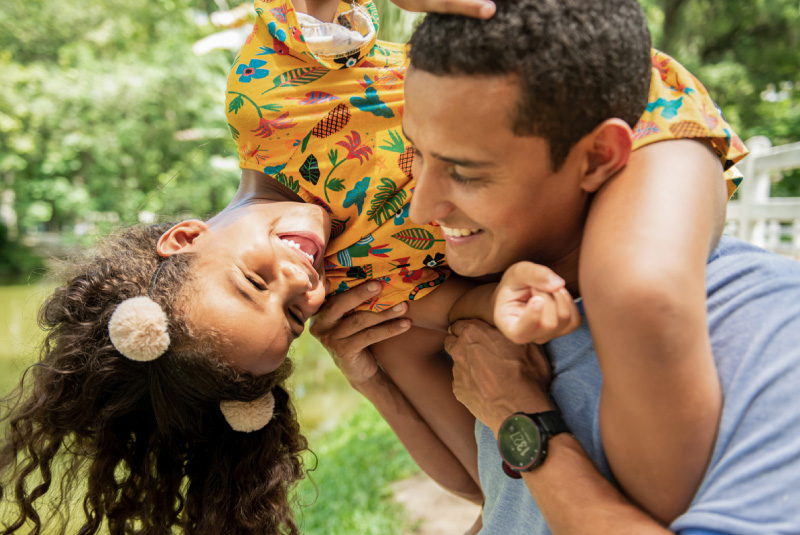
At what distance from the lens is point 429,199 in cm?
160

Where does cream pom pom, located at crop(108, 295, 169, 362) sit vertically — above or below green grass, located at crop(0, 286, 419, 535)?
above

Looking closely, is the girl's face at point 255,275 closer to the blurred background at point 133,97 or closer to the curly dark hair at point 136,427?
the curly dark hair at point 136,427

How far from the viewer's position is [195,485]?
243 centimetres

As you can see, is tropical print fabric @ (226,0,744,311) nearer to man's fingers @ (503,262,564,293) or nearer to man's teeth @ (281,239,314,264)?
man's teeth @ (281,239,314,264)

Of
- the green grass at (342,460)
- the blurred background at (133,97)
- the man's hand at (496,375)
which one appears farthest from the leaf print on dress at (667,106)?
the blurred background at (133,97)

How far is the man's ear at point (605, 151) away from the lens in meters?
1.45

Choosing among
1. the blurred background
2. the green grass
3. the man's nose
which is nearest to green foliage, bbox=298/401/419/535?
the green grass

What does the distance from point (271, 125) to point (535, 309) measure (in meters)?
1.30

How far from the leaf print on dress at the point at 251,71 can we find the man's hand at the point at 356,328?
85 centimetres

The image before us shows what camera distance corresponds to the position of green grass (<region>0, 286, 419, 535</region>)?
3.71m

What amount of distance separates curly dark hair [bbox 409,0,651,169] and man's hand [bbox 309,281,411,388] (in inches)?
45.0

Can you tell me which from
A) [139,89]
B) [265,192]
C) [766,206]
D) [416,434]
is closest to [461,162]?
[265,192]

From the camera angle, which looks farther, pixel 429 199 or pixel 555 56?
pixel 429 199

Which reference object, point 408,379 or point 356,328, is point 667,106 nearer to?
point 356,328
